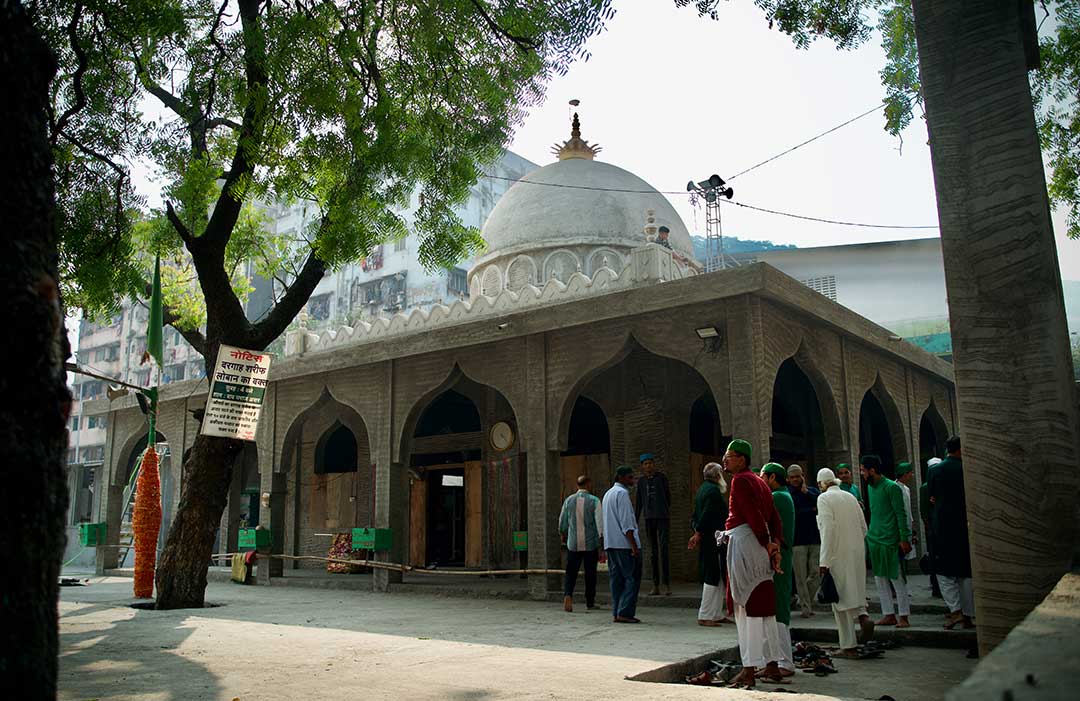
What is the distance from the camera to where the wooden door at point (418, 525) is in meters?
17.4

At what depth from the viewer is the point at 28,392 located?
2057mm

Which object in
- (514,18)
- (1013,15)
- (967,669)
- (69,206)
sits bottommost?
(967,669)

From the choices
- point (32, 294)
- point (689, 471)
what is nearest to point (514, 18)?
point (32, 294)

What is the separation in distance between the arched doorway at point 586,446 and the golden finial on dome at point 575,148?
6.85 m

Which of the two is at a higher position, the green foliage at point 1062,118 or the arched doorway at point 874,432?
the green foliage at point 1062,118

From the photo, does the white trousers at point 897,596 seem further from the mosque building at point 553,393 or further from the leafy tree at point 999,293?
the leafy tree at point 999,293

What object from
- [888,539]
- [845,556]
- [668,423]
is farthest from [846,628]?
[668,423]

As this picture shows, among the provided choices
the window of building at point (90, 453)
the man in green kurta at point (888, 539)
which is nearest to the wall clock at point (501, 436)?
the man in green kurta at point (888, 539)

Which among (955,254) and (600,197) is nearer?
(955,254)

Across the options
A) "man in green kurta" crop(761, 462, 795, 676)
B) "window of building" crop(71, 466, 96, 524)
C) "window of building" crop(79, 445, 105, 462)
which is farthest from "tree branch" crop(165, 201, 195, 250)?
"window of building" crop(79, 445, 105, 462)

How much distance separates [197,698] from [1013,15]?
576 centimetres

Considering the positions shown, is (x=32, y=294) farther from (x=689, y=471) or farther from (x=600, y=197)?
(x=600, y=197)

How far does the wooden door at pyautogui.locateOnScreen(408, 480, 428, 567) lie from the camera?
17.4m

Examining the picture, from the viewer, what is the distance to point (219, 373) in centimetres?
980
